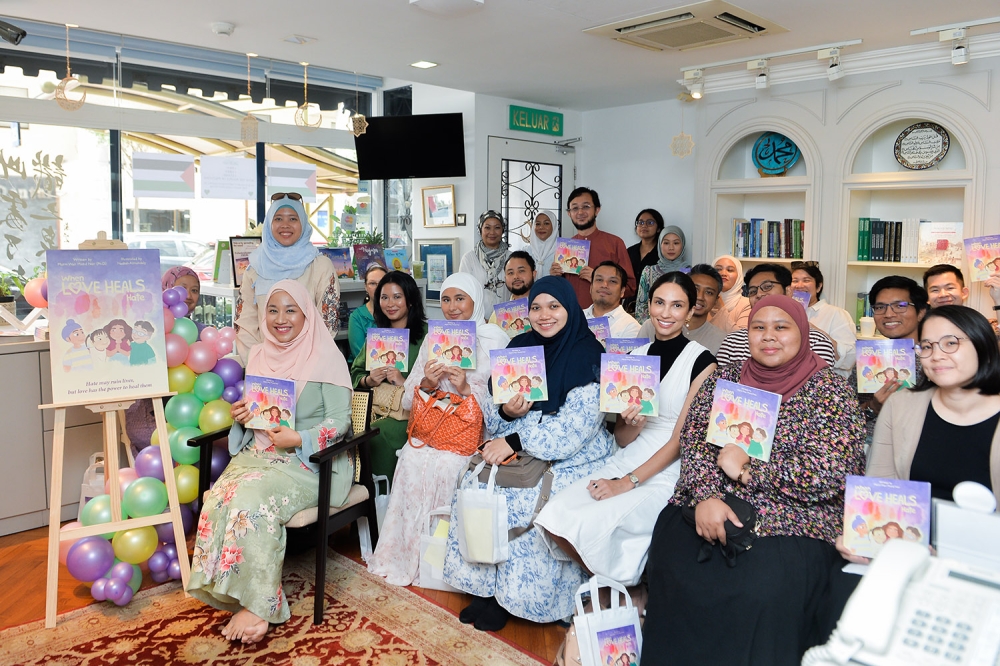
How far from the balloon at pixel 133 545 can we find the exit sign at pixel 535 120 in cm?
506

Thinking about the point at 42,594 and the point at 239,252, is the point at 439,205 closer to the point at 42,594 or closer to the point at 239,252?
the point at 239,252

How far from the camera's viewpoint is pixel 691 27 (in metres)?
4.45

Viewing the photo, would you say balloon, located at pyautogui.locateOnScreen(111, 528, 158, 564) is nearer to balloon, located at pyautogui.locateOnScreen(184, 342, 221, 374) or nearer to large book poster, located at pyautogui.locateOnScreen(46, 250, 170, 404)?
large book poster, located at pyautogui.locateOnScreen(46, 250, 170, 404)

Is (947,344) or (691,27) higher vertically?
(691,27)

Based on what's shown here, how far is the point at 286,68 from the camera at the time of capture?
7.30 meters

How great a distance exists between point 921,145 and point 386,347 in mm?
4211

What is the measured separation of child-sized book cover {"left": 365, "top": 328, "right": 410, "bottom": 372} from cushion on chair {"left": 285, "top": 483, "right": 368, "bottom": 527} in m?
0.60

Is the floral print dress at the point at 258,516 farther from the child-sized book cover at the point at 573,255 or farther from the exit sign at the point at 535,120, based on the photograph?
the exit sign at the point at 535,120

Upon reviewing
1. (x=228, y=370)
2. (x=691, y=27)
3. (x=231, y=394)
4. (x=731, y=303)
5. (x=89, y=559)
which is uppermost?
(x=691, y=27)

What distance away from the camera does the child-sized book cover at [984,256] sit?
3.89 m

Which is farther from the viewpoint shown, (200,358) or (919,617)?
(200,358)

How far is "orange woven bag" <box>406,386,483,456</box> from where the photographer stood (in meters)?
3.37

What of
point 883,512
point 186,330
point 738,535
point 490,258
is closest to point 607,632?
point 738,535

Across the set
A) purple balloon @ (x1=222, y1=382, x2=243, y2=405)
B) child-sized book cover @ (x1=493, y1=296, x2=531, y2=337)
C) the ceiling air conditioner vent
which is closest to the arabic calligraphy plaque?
the ceiling air conditioner vent
